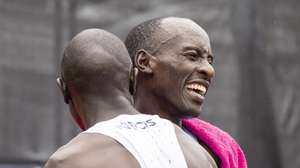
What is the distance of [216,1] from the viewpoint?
5.43 metres

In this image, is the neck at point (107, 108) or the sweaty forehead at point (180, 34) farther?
the sweaty forehead at point (180, 34)

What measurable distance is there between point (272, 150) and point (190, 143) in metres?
2.46

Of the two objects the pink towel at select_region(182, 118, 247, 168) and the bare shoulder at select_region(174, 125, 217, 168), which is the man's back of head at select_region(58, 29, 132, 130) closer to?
the bare shoulder at select_region(174, 125, 217, 168)

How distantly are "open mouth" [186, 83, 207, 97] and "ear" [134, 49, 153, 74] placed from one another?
0.14 m

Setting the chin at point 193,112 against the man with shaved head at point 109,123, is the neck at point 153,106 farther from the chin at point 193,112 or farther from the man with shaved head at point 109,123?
the man with shaved head at point 109,123

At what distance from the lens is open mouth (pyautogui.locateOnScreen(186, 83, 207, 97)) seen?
11.5 ft

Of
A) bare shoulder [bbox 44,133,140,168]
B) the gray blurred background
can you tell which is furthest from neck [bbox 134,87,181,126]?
the gray blurred background

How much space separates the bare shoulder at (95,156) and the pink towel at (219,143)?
832 mm

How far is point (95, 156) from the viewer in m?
2.77

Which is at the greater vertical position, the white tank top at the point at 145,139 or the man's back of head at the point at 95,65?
the man's back of head at the point at 95,65

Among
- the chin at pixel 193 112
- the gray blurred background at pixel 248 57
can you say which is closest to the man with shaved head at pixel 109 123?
the chin at pixel 193 112

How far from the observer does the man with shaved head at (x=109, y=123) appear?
2.77 metres

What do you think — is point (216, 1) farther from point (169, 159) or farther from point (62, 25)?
point (169, 159)

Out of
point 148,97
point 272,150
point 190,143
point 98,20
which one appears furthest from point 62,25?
point 190,143
